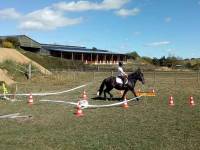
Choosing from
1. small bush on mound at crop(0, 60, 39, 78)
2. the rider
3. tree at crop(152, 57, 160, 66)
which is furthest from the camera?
tree at crop(152, 57, 160, 66)

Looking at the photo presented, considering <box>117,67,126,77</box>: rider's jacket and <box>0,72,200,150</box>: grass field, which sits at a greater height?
<box>117,67,126,77</box>: rider's jacket

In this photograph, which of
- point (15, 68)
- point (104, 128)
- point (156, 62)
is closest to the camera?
point (104, 128)

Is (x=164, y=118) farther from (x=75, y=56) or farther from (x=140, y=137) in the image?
(x=75, y=56)

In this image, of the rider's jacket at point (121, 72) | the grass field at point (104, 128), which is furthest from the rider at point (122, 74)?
the grass field at point (104, 128)

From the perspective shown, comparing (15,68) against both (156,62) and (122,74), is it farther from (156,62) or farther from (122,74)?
(156,62)

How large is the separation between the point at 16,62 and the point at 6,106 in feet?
89.2

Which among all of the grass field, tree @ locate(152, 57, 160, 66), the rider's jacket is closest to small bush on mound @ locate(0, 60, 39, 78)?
the rider's jacket

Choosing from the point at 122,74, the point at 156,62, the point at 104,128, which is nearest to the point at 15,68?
the point at 122,74

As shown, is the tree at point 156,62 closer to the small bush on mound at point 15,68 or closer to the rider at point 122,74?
the small bush on mound at point 15,68

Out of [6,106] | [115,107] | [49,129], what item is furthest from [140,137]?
[6,106]

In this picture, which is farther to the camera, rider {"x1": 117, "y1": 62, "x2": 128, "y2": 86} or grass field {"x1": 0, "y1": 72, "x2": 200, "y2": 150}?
rider {"x1": 117, "y1": 62, "x2": 128, "y2": 86}

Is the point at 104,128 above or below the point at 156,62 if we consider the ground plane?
below

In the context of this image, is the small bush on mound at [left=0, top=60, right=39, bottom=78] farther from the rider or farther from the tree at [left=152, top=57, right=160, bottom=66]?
the tree at [left=152, top=57, right=160, bottom=66]

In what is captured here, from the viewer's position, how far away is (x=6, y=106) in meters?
18.8
